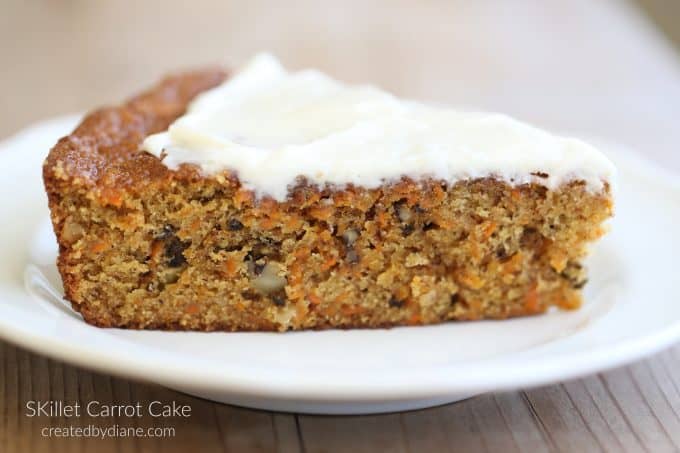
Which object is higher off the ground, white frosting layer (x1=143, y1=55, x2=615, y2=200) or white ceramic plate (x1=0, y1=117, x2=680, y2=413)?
white frosting layer (x1=143, y1=55, x2=615, y2=200)

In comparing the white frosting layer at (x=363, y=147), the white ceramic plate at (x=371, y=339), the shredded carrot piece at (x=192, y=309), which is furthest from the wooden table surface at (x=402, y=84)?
the white frosting layer at (x=363, y=147)

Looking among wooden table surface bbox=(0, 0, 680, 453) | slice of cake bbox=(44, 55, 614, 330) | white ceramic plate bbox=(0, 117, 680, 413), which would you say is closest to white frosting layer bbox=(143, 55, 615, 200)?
slice of cake bbox=(44, 55, 614, 330)

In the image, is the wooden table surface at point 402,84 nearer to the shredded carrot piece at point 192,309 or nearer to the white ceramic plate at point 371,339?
the white ceramic plate at point 371,339

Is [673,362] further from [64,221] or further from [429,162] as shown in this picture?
[64,221]

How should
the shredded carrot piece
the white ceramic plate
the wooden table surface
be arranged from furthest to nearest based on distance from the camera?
the shredded carrot piece → the wooden table surface → the white ceramic plate

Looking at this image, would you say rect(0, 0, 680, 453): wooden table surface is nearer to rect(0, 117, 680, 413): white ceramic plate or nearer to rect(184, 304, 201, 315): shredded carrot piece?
rect(0, 117, 680, 413): white ceramic plate

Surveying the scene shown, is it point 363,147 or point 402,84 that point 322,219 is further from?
point 402,84
